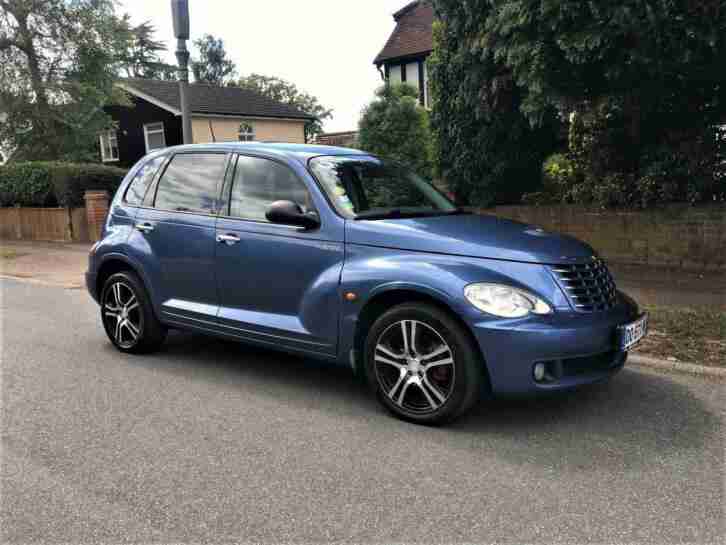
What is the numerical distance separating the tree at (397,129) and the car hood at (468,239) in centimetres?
887

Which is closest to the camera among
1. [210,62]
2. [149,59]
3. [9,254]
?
[9,254]

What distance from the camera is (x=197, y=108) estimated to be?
30328 mm

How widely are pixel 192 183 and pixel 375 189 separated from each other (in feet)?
5.24

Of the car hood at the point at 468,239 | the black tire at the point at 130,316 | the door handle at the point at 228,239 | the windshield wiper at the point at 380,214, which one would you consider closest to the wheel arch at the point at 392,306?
the car hood at the point at 468,239

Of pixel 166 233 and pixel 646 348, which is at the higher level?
pixel 166 233

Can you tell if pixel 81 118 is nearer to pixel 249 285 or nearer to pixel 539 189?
pixel 539 189

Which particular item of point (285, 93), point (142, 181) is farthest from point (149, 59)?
point (142, 181)

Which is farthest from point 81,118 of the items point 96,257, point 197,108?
point 96,257

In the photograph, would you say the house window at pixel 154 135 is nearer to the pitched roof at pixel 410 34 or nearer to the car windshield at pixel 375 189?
the pitched roof at pixel 410 34

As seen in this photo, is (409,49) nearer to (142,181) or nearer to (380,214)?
(142,181)

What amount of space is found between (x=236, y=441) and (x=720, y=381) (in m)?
3.58

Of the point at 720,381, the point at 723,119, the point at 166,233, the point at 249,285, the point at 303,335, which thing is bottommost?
the point at 720,381

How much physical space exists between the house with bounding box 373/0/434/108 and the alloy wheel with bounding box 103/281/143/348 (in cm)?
2234

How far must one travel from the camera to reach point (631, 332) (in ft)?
13.9
